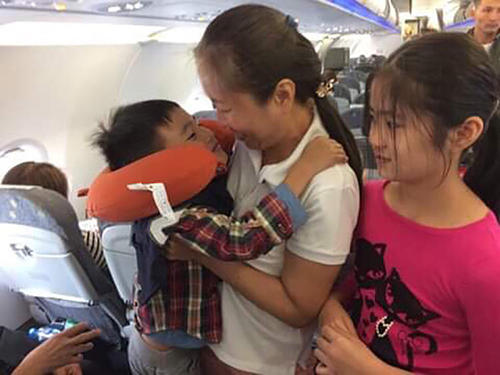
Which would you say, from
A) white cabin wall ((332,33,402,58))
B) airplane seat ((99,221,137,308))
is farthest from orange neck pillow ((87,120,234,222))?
white cabin wall ((332,33,402,58))

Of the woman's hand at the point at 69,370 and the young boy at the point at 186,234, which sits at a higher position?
the young boy at the point at 186,234

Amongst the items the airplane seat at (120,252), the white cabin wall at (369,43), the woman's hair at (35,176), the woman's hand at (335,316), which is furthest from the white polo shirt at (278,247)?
the white cabin wall at (369,43)

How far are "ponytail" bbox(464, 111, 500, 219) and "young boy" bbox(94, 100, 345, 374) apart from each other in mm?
279

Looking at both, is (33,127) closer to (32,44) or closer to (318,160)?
(32,44)

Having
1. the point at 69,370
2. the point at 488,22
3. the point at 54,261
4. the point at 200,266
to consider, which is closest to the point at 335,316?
the point at 200,266

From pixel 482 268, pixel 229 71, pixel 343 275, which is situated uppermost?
pixel 229 71

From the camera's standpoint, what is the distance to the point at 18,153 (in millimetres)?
3473

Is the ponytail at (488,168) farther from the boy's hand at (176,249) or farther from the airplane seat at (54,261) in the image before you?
the airplane seat at (54,261)

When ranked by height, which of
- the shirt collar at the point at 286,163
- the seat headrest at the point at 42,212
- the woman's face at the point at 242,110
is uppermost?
the woman's face at the point at 242,110

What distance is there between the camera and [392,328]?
38.6 inches

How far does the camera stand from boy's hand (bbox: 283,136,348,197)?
0.99m

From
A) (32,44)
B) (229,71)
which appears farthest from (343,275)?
(32,44)

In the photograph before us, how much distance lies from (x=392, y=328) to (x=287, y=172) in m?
0.37

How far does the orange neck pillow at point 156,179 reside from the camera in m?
1.07
